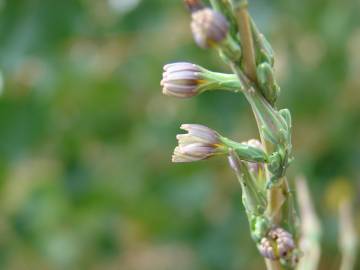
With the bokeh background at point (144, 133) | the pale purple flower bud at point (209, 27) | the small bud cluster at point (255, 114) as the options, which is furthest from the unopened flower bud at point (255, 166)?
the bokeh background at point (144, 133)

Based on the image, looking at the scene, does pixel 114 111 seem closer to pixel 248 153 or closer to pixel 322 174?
pixel 322 174

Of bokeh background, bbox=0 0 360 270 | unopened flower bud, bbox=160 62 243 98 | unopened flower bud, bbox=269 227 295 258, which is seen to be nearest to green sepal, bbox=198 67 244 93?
unopened flower bud, bbox=160 62 243 98

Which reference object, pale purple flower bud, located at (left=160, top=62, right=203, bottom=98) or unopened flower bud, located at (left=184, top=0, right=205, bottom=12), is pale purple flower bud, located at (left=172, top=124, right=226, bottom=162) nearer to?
pale purple flower bud, located at (left=160, top=62, right=203, bottom=98)

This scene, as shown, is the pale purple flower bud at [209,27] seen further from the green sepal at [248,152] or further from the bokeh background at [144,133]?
the bokeh background at [144,133]

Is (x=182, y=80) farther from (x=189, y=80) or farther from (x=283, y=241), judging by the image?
(x=283, y=241)

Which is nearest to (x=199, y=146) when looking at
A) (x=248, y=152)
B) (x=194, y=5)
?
(x=248, y=152)

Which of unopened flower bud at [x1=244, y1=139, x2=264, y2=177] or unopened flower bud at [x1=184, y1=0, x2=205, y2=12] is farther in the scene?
unopened flower bud at [x1=244, y1=139, x2=264, y2=177]
